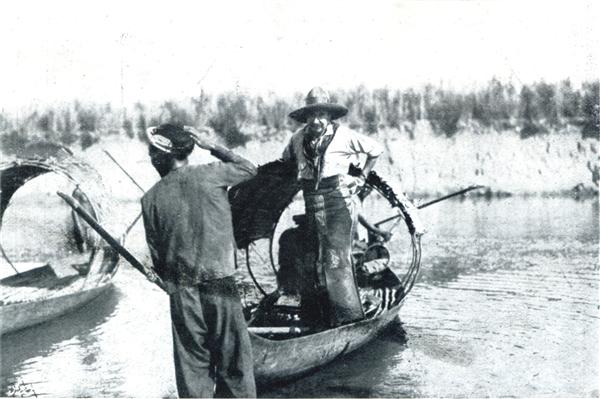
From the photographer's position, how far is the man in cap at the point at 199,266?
160 inches

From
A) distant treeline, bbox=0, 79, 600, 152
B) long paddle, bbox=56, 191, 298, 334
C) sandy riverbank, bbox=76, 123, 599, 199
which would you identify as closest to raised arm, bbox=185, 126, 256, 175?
long paddle, bbox=56, 191, 298, 334

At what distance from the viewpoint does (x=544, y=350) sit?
7305mm

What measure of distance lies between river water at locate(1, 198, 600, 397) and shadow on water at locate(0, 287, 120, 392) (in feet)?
0.05

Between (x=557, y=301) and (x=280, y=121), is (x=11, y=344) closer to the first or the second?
(x=557, y=301)

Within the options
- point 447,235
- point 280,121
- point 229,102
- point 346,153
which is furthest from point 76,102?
point 346,153

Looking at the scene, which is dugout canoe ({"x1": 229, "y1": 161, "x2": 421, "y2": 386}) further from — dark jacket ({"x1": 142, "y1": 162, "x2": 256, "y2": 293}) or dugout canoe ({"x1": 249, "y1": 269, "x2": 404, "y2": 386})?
dark jacket ({"x1": 142, "y1": 162, "x2": 256, "y2": 293})

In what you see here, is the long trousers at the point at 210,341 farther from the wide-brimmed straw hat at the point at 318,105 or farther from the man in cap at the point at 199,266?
the wide-brimmed straw hat at the point at 318,105

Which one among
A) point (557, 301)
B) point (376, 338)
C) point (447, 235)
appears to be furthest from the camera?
point (447, 235)

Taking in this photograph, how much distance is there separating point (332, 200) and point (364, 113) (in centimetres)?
2998

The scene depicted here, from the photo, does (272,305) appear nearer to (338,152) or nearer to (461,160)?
(338,152)

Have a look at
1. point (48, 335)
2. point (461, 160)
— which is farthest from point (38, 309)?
point (461, 160)

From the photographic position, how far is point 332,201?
6410 millimetres

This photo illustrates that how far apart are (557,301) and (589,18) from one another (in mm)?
4077
